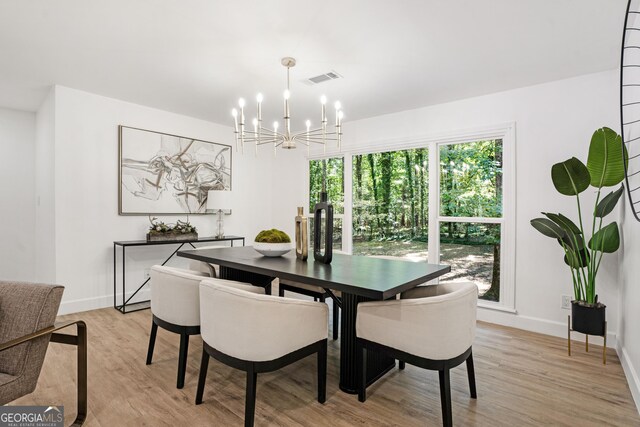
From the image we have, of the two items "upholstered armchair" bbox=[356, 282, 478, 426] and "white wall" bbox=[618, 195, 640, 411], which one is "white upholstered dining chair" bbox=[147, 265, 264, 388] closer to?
"upholstered armchair" bbox=[356, 282, 478, 426]

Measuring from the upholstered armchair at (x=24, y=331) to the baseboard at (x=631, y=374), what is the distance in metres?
3.06

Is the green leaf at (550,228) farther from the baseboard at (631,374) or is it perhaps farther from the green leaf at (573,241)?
the baseboard at (631,374)

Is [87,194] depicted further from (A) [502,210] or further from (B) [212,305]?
(A) [502,210]

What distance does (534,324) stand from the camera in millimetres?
3297

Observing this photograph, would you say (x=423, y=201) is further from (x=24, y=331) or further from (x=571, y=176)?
(x=24, y=331)

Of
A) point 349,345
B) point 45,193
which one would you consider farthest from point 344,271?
point 45,193

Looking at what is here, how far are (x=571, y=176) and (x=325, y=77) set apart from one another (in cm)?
220

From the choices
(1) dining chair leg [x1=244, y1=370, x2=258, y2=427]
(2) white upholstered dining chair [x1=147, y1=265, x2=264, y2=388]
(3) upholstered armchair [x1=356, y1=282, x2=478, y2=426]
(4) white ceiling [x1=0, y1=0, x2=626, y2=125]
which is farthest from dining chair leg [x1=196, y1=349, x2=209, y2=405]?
(4) white ceiling [x1=0, y1=0, x2=626, y2=125]

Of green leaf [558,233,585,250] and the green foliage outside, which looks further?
the green foliage outside

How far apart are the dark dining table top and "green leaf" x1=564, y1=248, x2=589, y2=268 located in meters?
1.27

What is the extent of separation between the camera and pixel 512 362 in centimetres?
260

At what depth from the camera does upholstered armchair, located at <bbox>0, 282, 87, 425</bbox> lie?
1473mm

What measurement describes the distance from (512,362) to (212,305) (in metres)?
2.25

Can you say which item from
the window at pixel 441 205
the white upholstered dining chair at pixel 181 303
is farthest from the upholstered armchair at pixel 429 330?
Answer: the window at pixel 441 205
